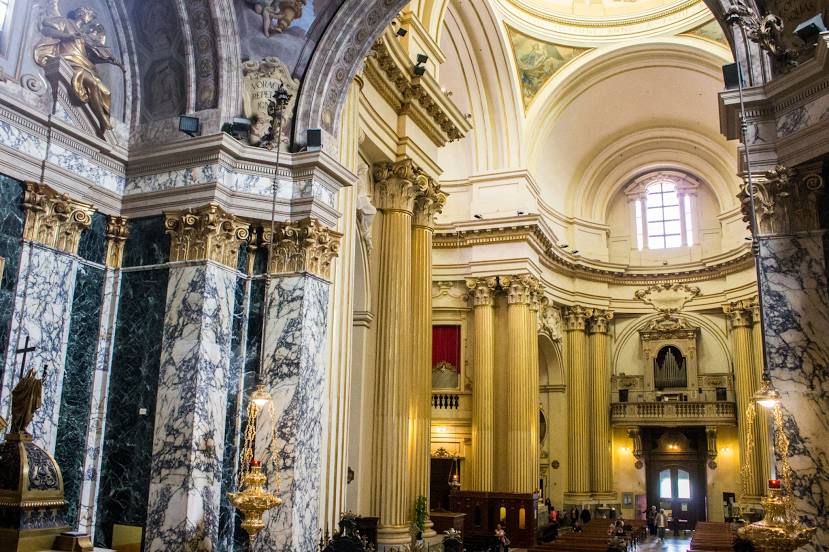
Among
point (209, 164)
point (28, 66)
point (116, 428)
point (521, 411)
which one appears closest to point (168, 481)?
point (116, 428)

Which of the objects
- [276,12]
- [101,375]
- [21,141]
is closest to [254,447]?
[101,375]

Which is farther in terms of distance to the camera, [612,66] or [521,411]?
[612,66]

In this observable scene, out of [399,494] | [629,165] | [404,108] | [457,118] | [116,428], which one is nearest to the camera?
[116,428]

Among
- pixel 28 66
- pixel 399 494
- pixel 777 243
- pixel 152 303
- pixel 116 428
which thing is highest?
pixel 28 66

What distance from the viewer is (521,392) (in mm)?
21094

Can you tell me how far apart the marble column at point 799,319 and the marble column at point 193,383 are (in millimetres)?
6176

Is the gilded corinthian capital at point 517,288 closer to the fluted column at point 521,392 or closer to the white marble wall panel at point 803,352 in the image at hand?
the fluted column at point 521,392

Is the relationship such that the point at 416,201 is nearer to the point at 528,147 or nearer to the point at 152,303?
the point at 152,303

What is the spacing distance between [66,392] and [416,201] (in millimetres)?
8287

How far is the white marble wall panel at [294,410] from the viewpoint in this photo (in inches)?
362

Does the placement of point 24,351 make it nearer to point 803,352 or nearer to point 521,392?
point 803,352

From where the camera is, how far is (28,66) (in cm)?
866

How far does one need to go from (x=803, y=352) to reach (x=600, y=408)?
18227 millimetres

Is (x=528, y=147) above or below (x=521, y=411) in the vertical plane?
above
